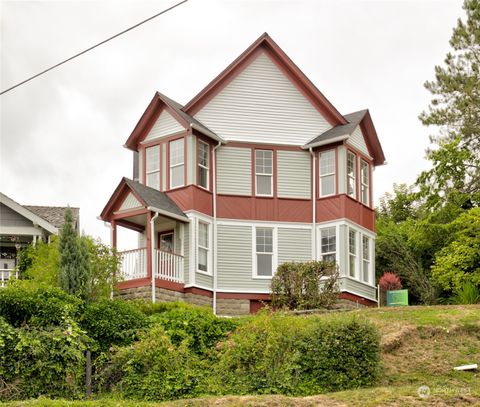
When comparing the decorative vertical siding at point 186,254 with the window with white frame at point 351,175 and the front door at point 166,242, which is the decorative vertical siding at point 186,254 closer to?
the front door at point 166,242

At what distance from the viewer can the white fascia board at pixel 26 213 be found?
35.9 m

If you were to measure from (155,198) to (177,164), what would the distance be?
1825 mm

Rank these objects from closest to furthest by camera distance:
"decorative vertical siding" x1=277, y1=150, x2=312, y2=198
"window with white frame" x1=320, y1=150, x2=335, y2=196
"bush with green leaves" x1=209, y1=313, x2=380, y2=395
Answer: "bush with green leaves" x1=209, y1=313, x2=380, y2=395
"window with white frame" x1=320, y1=150, x2=335, y2=196
"decorative vertical siding" x1=277, y1=150, x2=312, y2=198

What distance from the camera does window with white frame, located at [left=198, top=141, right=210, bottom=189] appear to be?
107 ft

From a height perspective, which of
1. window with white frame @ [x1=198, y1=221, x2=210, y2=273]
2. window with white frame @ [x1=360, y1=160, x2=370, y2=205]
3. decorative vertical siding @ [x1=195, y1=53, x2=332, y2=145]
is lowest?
window with white frame @ [x1=198, y1=221, x2=210, y2=273]

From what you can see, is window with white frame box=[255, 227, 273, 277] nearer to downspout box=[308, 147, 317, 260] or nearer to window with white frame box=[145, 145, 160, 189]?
downspout box=[308, 147, 317, 260]

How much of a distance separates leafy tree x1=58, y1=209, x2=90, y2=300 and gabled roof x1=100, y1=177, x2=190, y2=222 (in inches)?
194

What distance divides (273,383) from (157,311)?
21.4ft

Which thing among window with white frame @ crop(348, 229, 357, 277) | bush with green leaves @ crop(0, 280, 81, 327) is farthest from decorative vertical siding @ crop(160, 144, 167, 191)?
bush with green leaves @ crop(0, 280, 81, 327)

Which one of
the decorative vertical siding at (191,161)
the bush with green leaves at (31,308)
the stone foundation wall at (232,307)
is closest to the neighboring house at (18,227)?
the decorative vertical siding at (191,161)

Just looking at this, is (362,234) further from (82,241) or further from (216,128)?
(82,241)

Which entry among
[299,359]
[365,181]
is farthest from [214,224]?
[299,359]

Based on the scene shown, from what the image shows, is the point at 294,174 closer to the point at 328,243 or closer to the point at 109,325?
the point at 328,243

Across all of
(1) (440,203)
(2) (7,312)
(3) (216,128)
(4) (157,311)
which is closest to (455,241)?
(1) (440,203)
